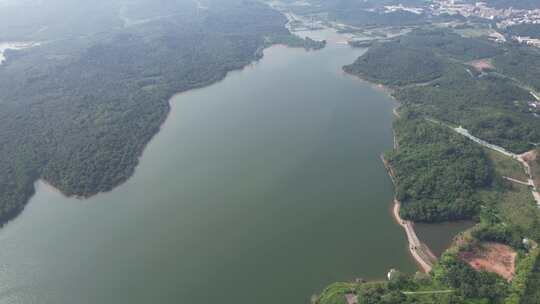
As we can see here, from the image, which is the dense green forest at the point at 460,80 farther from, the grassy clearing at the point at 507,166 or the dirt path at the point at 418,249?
the dirt path at the point at 418,249

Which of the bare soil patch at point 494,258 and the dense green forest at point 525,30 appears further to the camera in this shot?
the dense green forest at point 525,30

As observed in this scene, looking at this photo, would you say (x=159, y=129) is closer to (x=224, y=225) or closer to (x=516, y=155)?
(x=224, y=225)

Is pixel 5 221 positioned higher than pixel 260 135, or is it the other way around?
pixel 260 135

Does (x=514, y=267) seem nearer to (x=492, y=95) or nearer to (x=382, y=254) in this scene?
(x=382, y=254)

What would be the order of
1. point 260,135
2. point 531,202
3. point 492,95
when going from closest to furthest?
1. point 531,202
2. point 260,135
3. point 492,95

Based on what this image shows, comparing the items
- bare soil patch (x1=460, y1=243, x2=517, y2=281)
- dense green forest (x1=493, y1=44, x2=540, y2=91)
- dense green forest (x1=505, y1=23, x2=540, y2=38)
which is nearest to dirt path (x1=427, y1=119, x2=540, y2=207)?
bare soil patch (x1=460, y1=243, x2=517, y2=281)

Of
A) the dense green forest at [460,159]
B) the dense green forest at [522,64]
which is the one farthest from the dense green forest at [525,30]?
the dense green forest at [460,159]

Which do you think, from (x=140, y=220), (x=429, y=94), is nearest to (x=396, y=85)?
(x=429, y=94)
